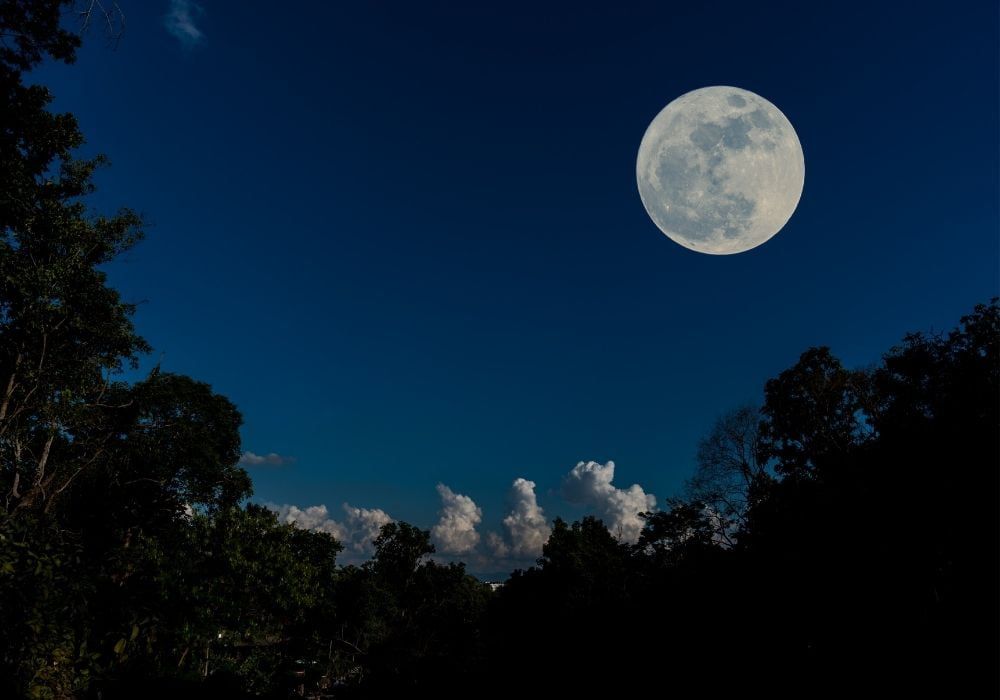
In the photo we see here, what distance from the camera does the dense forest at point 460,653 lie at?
1041 centimetres

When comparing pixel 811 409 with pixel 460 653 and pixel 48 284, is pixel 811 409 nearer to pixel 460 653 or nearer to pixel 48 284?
pixel 460 653

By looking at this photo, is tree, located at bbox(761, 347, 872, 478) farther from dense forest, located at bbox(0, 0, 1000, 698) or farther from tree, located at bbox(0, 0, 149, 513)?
tree, located at bbox(0, 0, 149, 513)

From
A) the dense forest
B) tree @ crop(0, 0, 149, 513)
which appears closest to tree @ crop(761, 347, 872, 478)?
the dense forest

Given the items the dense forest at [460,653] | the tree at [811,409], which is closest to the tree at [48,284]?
the dense forest at [460,653]

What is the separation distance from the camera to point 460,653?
31.4 metres

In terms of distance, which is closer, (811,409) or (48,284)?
(48,284)

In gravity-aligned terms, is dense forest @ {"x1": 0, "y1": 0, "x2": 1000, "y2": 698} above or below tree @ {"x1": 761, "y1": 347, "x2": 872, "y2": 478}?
below

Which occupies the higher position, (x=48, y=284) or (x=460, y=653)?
(x=48, y=284)

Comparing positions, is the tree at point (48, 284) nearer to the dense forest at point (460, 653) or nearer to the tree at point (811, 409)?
the dense forest at point (460, 653)

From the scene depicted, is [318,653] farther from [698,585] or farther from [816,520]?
[816,520]

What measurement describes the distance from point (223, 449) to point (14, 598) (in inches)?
1102

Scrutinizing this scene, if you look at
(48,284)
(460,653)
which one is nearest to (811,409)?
(460,653)

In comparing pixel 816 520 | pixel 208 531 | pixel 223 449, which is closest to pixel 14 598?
pixel 208 531

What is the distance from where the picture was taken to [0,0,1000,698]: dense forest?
34.2ft
